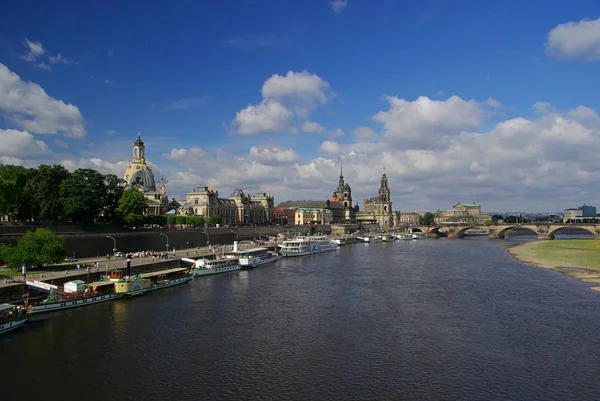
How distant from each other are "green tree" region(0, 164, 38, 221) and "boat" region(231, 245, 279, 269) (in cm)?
3710

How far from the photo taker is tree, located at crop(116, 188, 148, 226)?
100000 millimetres

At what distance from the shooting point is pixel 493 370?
92.5ft

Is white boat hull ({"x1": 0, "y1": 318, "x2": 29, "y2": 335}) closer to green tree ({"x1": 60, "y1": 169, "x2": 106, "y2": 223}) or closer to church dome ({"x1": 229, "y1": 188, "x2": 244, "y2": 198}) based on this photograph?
green tree ({"x1": 60, "y1": 169, "x2": 106, "y2": 223})

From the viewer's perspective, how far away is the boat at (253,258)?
7706cm

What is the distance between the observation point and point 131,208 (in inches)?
3976

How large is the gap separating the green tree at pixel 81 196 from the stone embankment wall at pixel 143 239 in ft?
15.9

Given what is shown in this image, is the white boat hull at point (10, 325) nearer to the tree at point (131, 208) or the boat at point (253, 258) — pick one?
the boat at point (253, 258)

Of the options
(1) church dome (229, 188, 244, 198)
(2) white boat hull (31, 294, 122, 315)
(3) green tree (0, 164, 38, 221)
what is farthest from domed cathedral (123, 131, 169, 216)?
(2) white boat hull (31, 294, 122, 315)

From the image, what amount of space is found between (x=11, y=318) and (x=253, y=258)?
46710mm

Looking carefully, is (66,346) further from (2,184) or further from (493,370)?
(2,184)

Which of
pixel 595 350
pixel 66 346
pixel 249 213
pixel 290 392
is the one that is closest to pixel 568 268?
pixel 595 350

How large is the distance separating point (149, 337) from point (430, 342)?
19883 mm

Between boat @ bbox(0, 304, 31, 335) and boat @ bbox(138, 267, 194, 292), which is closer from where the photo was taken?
boat @ bbox(0, 304, 31, 335)

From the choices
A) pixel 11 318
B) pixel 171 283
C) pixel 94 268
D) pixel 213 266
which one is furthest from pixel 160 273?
pixel 11 318
